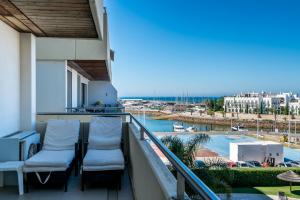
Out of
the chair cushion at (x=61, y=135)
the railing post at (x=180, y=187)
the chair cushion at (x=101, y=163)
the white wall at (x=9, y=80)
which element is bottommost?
the chair cushion at (x=101, y=163)

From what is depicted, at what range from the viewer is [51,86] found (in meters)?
8.93

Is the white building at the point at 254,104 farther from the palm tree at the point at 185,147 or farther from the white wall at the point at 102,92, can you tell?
the palm tree at the point at 185,147

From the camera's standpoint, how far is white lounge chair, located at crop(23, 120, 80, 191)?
3.86 metres

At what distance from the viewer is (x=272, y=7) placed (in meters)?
45.4

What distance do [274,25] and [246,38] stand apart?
4.90 meters

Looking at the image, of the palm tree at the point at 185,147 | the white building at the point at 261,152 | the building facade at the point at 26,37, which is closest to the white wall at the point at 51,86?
the building facade at the point at 26,37

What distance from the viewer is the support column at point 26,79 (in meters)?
4.97

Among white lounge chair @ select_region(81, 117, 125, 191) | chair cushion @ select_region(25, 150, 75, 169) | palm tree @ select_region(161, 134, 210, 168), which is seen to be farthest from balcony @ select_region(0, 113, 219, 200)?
palm tree @ select_region(161, 134, 210, 168)

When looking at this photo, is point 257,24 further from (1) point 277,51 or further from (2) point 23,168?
(2) point 23,168

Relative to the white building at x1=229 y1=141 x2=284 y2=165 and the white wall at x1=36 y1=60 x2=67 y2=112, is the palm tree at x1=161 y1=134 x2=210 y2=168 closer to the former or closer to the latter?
the white wall at x1=36 y1=60 x2=67 y2=112

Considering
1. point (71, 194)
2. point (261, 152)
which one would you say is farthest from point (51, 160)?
point (261, 152)

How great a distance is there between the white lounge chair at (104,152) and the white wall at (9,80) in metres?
1.28

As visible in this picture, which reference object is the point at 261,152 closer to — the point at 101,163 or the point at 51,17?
the point at 101,163

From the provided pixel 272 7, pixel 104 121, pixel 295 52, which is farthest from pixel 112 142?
pixel 295 52
